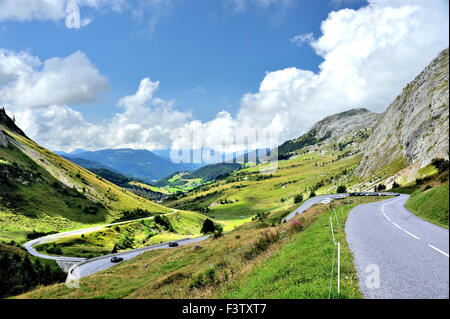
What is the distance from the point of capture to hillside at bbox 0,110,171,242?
274 ft

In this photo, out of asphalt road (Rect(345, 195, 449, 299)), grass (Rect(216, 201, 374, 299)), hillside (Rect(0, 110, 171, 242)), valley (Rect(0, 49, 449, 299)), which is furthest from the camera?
hillside (Rect(0, 110, 171, 242))

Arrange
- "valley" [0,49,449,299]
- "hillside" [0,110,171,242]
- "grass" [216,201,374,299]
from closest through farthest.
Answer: "valley" [0,49,449,299], "grass" [216,201,374,299], "hillside" [0,110,171,242]

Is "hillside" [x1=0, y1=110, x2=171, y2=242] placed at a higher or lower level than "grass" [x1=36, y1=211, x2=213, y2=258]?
higher

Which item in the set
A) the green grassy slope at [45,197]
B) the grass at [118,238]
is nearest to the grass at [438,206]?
the grass at [118,238]

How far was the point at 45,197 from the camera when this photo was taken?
4114 inches

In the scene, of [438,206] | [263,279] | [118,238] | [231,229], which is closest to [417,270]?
[438,206]

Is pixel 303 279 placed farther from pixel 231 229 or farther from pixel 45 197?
pixel 45 197

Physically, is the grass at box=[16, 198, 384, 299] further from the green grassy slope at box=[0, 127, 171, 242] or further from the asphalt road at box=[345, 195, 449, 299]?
the green grassy slope at box=[0, 127, 171, 242]

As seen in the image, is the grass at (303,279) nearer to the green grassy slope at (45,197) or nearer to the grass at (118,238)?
the grass at (118,238)

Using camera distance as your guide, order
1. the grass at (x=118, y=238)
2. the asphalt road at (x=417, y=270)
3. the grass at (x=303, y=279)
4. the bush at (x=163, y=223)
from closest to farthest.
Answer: the asphalt road at (x=417, y=270) < the grass at (x=303, y=279) < the grass at (x=118, y=238) < the bush at (x=163, y=223)

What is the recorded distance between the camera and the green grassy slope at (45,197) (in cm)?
8356

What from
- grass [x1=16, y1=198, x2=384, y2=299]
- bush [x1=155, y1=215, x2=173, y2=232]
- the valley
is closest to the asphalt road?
the valley
